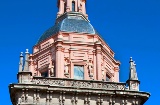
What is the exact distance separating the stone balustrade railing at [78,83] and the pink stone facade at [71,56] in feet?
7.65

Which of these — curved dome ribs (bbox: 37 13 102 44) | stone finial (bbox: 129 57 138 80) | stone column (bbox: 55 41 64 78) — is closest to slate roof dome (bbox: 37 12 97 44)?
curved dome ribs (bbox: 37 13 102 44)

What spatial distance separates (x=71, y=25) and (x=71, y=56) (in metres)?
3.46

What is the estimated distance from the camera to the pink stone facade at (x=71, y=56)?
121 feet

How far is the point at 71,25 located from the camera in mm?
39594

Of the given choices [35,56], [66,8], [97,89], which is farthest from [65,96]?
[66,8]

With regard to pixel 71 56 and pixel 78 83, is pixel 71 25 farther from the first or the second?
pixel 78 83

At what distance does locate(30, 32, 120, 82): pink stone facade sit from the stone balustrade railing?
2.33 meters

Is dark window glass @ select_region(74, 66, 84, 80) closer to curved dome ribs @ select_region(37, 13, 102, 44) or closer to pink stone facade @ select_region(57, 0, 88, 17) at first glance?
curved dome ribs @ select_region(37, 13, 102, 44)

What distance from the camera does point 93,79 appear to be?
35656mm

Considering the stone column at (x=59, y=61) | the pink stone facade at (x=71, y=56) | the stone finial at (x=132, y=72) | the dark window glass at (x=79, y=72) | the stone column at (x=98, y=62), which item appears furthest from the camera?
the dark window glass at (x=79, y=72)

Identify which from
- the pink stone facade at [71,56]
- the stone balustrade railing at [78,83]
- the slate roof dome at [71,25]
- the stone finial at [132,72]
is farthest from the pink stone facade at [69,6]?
the stone balustrade railing at [78,83]

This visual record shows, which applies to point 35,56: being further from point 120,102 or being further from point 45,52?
point 120,102

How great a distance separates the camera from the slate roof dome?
3906 centimetres

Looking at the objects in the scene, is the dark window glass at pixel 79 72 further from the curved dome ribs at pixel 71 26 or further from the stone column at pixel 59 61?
the curved dome ribs at pixel 71 26
